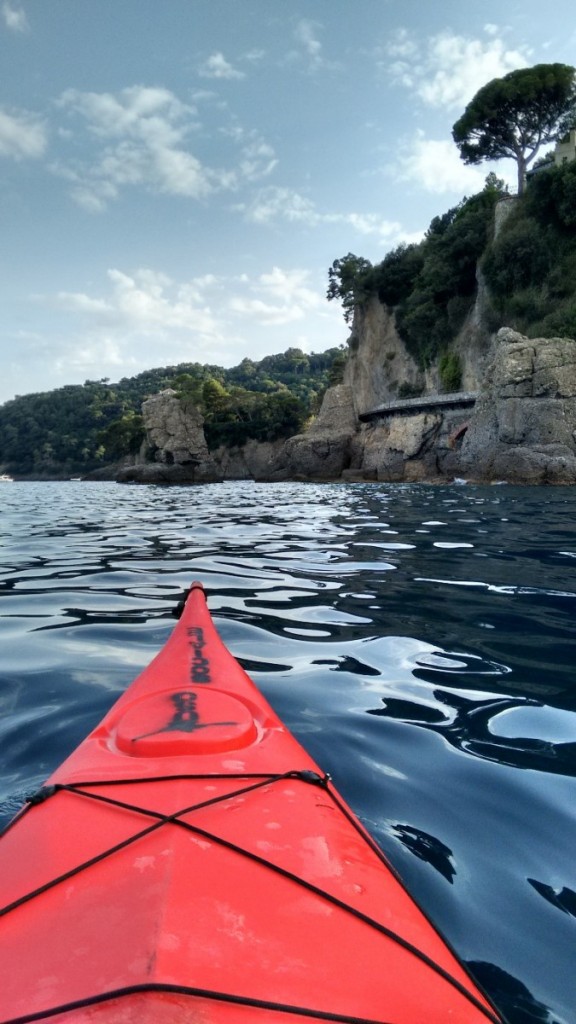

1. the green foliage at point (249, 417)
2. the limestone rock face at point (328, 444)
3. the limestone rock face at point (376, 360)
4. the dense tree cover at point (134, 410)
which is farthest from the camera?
the dense tree cover at point (134, 410)

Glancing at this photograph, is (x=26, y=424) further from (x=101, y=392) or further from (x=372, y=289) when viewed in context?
(x=372, y=289)

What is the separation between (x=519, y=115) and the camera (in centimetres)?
3397

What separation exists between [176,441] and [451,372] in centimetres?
2362

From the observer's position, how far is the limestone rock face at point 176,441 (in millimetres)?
48156

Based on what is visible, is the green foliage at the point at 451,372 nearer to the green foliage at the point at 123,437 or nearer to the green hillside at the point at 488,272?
the green hillside at the point at 488,272

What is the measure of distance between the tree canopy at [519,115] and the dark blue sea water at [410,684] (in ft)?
110

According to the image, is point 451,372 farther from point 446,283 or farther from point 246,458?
point 246,458

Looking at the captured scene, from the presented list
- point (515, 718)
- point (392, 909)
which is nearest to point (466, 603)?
point (515, 718)

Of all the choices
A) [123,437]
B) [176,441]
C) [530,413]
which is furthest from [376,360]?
[123,437]

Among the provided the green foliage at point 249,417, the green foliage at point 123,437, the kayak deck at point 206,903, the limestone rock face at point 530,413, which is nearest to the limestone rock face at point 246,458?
the green foliage at point 249,417

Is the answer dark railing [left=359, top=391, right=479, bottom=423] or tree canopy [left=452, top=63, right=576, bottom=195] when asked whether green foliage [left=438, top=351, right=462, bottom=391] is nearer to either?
dark railing [left=359, top=391, right=479, bottom=423]

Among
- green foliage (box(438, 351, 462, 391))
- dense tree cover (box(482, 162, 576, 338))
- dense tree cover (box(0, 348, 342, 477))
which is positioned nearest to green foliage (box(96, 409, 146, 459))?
dense tree cover (box(0, 348, 342, 477))

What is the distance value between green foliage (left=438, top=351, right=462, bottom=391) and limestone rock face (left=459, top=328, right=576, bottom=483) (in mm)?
8464

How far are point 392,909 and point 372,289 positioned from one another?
4271 cm
